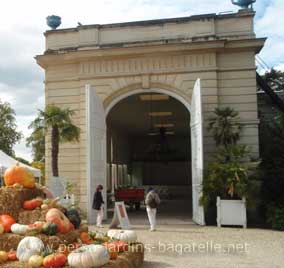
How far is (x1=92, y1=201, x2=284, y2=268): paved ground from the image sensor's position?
7.93m

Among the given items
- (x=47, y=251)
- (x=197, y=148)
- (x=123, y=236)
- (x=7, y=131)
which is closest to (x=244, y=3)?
(x=197, y=148)

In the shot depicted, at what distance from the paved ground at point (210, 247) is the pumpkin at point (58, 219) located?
167cm

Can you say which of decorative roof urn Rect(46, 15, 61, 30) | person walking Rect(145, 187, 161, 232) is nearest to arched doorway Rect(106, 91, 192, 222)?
decorative roof urn Rect(46, 15, 61, 30)

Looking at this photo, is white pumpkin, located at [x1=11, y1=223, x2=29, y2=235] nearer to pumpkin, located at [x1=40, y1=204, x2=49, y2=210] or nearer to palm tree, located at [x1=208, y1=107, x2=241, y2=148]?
pumpkin, located at [x1=40, y1=204, x2=49, y2=210]

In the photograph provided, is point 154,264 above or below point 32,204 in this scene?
below

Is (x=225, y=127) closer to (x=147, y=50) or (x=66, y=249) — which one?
(x=147, y=50)

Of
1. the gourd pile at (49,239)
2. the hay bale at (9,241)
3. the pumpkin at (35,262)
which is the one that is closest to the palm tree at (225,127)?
the gourd pile at (49,239)

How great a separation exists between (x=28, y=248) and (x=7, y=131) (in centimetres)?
3259

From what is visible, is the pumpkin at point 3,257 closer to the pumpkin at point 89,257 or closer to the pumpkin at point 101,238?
the pumpkin at point 89,257

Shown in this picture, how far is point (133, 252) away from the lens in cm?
713

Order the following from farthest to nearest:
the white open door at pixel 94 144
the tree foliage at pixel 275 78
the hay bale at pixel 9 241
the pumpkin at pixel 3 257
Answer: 1. the tree foliage at pixel 275 78
2. the white open door at pixel 94 144
3. the hay bale at pixel 9 241
4. the pumpkin at pixel 3 257

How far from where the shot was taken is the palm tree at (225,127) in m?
14.7

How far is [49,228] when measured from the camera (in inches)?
265

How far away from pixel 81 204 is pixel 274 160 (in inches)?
292
